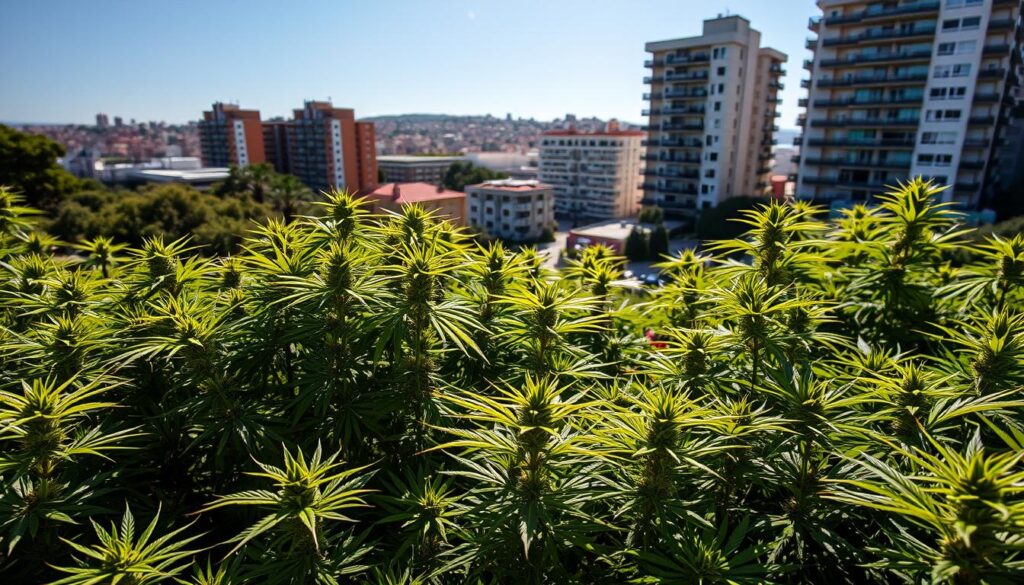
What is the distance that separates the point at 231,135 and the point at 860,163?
283ft

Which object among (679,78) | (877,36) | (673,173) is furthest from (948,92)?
(673,173)

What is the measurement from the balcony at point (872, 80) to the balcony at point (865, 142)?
159 inches

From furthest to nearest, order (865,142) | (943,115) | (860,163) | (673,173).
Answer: (673,173) → (860,163) → (865,142) → (943,115)

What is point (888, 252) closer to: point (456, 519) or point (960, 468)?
point (960, 468)

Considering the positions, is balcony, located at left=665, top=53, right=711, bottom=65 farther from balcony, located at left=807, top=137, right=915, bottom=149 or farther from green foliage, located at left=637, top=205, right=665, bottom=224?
green foliage, located at left=637, top=205, right=665, bottom=224

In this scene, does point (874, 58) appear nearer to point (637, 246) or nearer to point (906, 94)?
point (906, 94)

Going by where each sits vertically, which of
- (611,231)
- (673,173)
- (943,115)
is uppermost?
(943,115)

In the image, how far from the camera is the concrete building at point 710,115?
50.2 m

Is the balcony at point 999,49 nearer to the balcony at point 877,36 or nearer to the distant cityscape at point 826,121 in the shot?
the distant cityscape at point 826,121

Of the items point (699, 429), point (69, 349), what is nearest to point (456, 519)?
point (699, 429)

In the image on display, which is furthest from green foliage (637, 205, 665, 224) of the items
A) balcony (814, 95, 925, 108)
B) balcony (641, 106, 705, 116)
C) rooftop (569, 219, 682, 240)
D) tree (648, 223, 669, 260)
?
balcony (814, 95, 925, 108)

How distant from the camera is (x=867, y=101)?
41.9 m

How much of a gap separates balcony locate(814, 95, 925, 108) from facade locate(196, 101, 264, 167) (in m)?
74.4

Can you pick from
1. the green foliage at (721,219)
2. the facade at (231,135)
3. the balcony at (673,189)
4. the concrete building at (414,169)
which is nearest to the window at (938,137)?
the green foliage at (721,219)
